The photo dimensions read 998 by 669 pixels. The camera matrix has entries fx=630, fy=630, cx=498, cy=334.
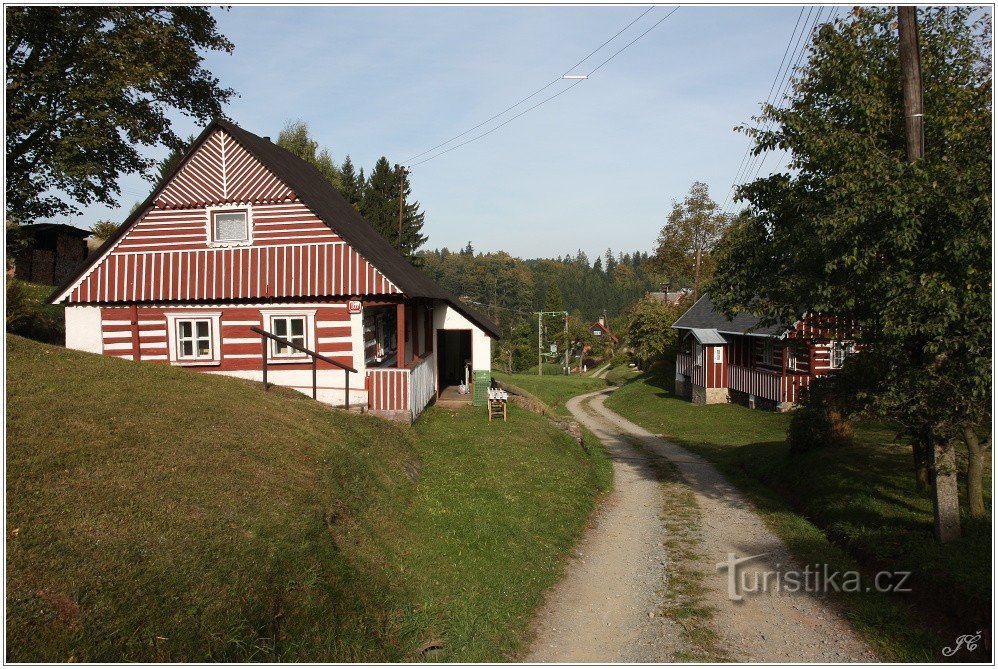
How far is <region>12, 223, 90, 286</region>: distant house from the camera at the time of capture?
33.6 metres

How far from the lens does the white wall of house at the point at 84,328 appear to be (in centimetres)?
1902

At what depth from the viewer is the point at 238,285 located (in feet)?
60.5

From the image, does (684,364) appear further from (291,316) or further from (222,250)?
(222,250)

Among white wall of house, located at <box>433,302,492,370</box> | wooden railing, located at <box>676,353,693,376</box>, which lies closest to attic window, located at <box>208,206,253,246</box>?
white wall of house, located at <box>433,302,492,370</box>

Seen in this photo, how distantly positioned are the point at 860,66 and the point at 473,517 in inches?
425

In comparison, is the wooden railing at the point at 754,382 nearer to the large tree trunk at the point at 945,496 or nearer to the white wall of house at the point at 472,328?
the white wall of house at the point at 472,328

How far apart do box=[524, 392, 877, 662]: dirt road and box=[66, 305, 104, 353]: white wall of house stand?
51.5ft

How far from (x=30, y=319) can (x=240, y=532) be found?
1902 cm

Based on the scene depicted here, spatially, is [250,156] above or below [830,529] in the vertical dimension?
above

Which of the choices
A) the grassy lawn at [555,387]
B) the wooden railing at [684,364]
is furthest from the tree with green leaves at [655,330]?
the wooden railing at [684,364]

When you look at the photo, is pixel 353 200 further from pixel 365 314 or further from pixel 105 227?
pixel 365 314

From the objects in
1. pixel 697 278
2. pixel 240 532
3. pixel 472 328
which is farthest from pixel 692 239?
pixel 240 532

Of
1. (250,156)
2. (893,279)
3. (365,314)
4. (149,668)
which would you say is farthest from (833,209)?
(250,156)

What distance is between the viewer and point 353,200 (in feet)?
181
